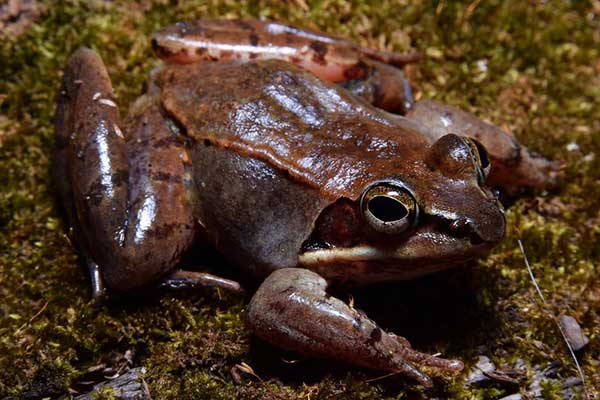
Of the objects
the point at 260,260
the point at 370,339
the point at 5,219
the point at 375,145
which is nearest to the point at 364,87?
the point at 375,145

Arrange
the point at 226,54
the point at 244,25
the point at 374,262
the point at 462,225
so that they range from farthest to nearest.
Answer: the point at 244,25
the point at 226,54
the point at 374,262
the point at 462,225

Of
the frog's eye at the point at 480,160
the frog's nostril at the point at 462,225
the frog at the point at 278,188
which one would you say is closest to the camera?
the frog's nostril at the point at 462,225

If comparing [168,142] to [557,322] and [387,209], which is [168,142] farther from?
[557,322]

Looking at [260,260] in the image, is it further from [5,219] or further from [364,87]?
[5,219]

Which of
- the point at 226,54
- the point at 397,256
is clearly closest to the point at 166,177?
the point at 226,54

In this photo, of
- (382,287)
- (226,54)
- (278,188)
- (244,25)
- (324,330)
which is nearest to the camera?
(324,330)

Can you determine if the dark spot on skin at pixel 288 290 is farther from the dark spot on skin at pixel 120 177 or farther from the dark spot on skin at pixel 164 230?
the dark spot on skin at pixel 120 177

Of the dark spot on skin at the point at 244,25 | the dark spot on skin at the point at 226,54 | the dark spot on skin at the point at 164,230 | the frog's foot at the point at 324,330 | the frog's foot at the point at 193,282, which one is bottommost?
the frog's foot at the point at 193,282

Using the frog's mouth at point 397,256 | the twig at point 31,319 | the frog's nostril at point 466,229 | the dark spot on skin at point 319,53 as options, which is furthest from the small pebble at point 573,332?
the twig at point 31,319
